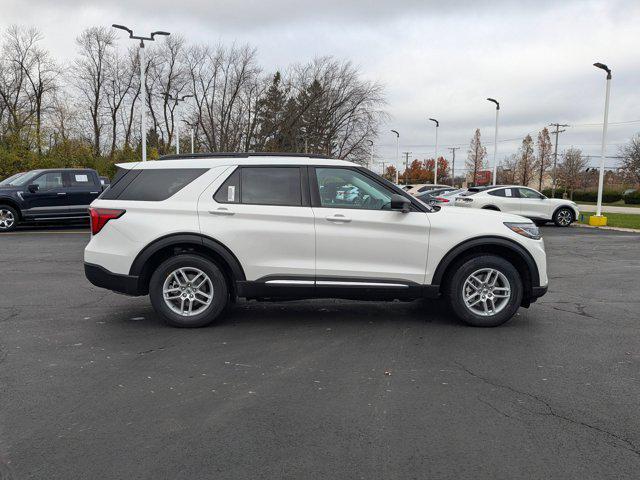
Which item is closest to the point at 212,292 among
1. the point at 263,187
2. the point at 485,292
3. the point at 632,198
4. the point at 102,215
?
the point at 263,187

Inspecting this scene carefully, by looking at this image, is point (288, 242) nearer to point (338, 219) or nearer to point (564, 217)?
point (338, 219)

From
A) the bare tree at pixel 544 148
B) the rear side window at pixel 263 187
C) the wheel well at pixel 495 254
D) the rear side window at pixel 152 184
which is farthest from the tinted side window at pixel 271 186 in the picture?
the bare tree at pixel 544 148

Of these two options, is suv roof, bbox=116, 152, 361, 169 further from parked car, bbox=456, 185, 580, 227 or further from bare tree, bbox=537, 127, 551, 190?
bare tree, bbox=537, 127, 551, 190

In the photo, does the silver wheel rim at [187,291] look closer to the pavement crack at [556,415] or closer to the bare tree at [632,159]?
the pavement crack at [556,415]

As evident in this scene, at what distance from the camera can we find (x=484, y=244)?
5.89 metres

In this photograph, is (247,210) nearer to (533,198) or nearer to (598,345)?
(598,345)

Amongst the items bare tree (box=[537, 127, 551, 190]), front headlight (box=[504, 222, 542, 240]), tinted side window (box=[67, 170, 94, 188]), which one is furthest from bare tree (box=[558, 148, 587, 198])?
front headlight (box=[504, 222, 542, 240])

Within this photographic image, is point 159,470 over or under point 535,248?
under

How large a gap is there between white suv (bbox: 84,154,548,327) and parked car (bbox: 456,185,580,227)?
15.0 meters

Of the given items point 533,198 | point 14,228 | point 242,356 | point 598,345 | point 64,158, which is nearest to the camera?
point 242,356

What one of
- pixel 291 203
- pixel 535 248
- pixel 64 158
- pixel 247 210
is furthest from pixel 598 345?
pixel 64 158

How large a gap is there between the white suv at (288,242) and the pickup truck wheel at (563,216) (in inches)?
649

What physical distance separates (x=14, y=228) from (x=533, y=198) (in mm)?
17643

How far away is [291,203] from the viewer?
19.2ft
